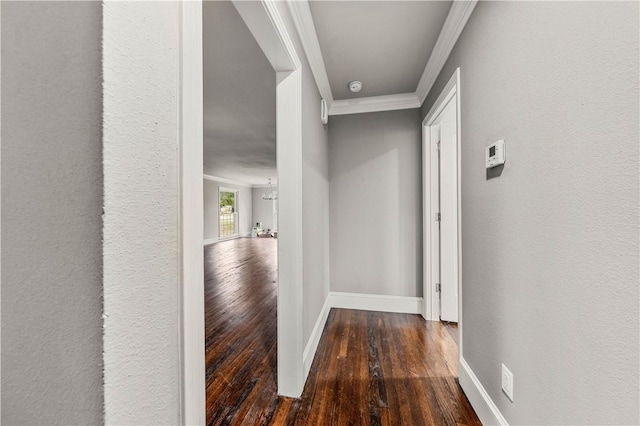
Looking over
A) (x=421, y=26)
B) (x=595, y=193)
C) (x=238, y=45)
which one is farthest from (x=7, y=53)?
(x=421, y=26)

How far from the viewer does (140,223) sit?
48 cm

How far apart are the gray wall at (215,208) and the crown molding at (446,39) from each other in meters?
7.63

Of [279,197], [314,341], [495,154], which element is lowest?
[314,341]

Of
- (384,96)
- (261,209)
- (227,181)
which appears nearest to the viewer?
(384,96)

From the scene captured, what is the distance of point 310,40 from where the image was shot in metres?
1.85

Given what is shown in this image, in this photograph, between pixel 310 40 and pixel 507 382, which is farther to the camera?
pixel 310 40

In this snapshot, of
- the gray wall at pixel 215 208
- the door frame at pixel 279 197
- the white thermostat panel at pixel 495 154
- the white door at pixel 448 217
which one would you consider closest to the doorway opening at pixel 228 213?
the gray wall at pixel 215 208

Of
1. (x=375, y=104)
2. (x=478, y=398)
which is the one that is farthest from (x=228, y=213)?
(x=478, y=398)

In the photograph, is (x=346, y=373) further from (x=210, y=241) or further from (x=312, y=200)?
(x=210, y=241)

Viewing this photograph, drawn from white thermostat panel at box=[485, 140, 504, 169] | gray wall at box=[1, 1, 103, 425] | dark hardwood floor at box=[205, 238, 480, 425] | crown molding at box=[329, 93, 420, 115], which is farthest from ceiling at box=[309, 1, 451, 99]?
dark hardwood floor at box=[205, 238, 480, 425]

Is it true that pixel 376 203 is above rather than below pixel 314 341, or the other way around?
above

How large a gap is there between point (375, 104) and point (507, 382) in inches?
103

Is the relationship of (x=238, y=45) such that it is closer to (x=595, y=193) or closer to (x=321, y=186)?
(x=321, y=186)

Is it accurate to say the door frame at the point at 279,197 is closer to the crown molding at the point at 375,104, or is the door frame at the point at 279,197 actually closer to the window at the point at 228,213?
the crown molding at the point at 375,104
